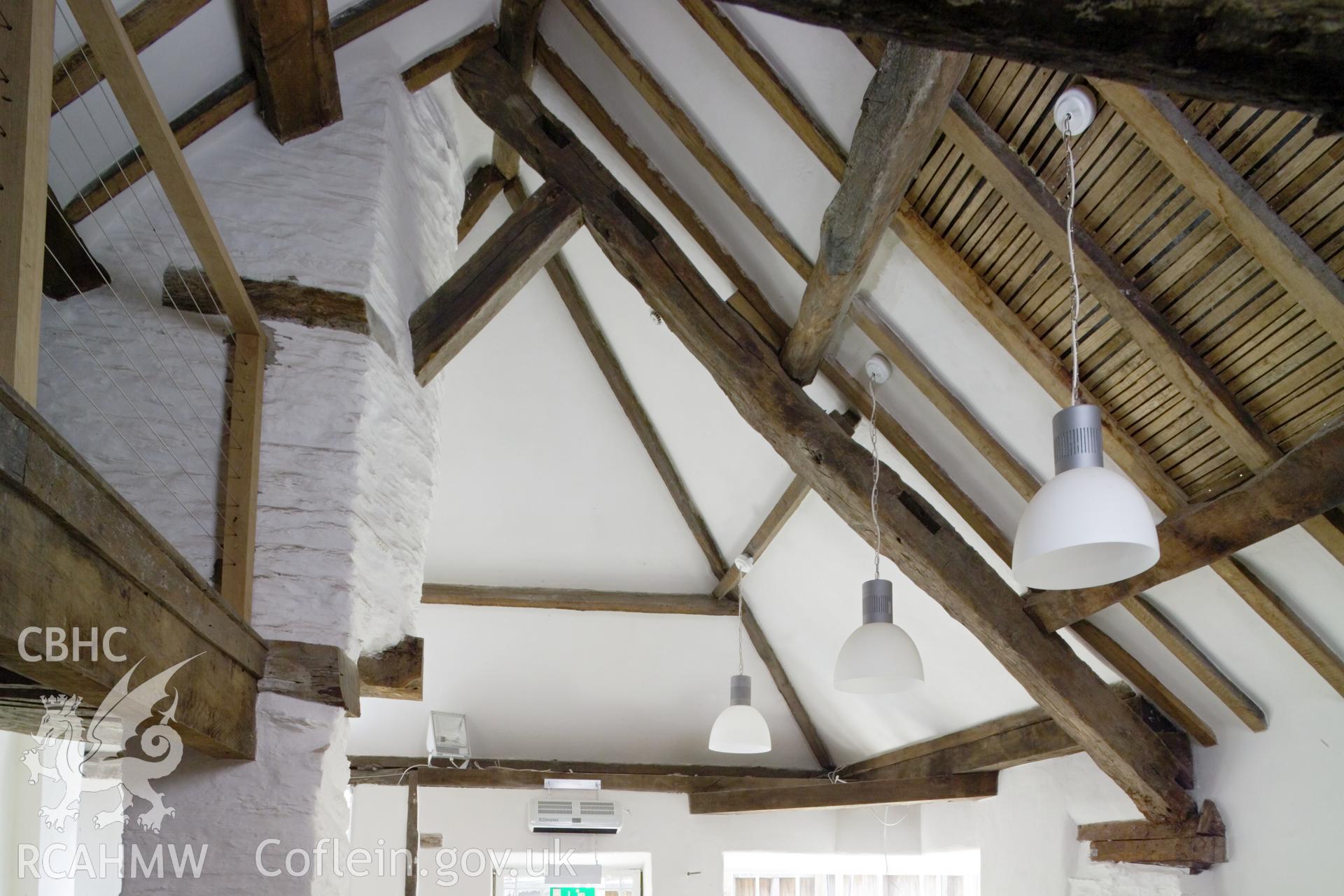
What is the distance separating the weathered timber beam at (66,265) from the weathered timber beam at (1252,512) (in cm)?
285

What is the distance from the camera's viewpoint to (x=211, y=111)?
3037mm

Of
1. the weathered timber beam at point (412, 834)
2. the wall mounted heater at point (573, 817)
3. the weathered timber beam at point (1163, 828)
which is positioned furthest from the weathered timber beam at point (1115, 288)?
the weathered timber beam at point (412, 834)

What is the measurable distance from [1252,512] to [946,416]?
3.39 ft

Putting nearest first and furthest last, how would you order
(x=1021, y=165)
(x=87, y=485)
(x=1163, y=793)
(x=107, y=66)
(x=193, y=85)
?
1. (x=87, y=485)
2. (x=107, y=66)
3. (x=1021, y=165)
4. (x=193, y=85)
5. (x=1163, y=793)

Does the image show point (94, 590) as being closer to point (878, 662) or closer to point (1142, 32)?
point (1142, 32)

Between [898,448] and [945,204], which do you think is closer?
[945,204]

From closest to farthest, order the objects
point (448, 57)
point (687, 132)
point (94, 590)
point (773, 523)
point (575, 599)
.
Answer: point (94, 590), point (687, 132), point (448, 57), point (773, 523), point (575, 599)

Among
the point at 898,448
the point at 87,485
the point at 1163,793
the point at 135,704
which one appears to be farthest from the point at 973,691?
the point at 87,485

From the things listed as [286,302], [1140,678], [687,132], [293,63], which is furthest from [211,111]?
[1140,678]

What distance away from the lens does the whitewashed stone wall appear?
2.57m

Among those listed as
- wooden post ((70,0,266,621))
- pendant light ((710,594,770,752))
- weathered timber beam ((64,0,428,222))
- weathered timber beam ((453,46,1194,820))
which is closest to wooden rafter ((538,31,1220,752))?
weathered timber beam ((453,46,1194,820))

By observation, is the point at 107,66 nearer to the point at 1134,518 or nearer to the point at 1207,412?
the point at 1134,518

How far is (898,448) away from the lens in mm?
3879

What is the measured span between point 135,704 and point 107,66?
111 centimetres
